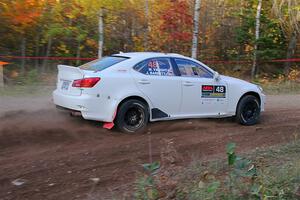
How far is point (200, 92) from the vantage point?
9.97 m

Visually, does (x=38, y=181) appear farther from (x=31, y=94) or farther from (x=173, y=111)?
(x=31, y=94)

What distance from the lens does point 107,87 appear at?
29.3ft

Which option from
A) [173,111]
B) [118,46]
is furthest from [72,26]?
[173,111]

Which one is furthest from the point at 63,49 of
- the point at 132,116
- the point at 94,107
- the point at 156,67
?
the point at 94,107

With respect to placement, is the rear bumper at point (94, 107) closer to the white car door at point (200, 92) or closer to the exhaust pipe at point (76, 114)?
the exhaust pipe at point (76, 114)

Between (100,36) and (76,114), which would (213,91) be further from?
(100,36)

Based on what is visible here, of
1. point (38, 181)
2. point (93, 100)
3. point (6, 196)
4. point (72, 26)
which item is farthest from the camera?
point (72, 26)

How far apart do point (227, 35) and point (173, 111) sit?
12.8 metres

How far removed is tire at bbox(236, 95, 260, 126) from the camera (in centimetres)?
1059

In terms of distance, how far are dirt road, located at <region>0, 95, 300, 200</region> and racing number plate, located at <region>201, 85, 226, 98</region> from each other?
2.02 feet

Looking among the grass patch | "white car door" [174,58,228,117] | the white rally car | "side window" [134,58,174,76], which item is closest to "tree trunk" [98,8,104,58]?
the white rally car

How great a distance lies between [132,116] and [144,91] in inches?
20.7

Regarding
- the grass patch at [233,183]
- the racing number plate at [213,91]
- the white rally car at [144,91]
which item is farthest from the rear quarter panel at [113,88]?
the grass patch at [233,183]

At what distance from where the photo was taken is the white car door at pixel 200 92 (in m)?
9.84
